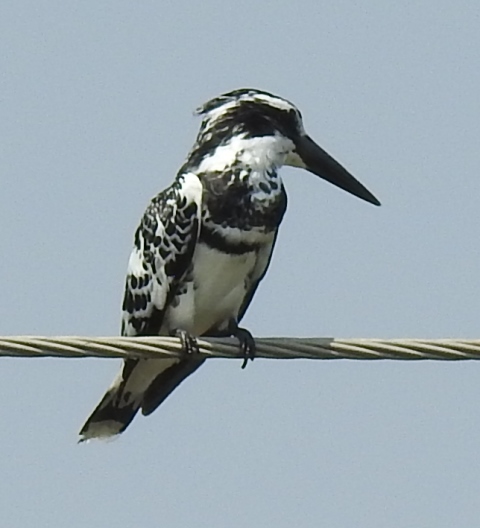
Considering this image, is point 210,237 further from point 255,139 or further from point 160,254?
point 255,139

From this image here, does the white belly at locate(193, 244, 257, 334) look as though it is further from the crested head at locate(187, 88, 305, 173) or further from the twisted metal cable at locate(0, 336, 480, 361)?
the twisted metal cable at locate(0, 336, 480, 361)

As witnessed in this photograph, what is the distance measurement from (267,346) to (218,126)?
61.1 inches

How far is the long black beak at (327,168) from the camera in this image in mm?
6406

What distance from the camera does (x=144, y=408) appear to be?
6.42 metres

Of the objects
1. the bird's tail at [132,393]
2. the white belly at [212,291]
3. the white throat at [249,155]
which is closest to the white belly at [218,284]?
the white belly at [212,291]

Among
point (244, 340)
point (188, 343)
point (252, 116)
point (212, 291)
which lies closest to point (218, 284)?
point (212, 291)

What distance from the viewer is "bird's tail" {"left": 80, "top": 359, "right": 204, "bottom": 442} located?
20.8 ft

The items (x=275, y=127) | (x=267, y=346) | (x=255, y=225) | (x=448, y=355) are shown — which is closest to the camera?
(x=448, y=355)

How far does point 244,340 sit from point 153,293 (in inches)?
20.3

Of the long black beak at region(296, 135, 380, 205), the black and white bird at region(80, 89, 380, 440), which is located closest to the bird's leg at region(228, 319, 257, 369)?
the black and white bird at region(80, 89, 380, 440)

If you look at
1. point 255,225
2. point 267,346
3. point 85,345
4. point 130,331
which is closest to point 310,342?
point 267,346

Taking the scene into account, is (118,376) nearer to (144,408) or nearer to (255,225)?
(144,408)

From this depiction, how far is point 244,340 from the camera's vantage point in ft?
19.0

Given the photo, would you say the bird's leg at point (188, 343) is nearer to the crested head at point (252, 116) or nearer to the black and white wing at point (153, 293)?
the black and white wing at point (153, 293)
